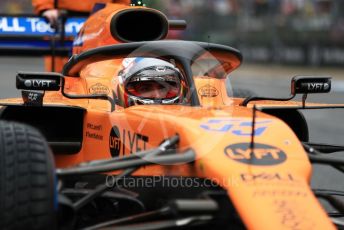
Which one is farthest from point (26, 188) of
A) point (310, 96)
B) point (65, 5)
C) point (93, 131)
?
point (310, 96)

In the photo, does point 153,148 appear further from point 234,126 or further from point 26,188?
point 26,188

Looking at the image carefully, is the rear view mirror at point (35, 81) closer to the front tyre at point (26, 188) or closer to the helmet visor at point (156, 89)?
the helmet visor at point (156, 89)

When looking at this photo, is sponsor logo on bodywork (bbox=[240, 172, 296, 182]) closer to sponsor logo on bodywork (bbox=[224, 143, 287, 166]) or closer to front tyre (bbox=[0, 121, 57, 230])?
sponsor logo on bodywork (bbox=[224, 143, 287, 166])

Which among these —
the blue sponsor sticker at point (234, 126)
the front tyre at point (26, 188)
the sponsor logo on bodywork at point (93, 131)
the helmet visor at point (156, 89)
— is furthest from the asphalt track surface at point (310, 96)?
the front tyre at point (26, 188)

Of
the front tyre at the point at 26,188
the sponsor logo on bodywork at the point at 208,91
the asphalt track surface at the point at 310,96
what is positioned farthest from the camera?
the asphalt track surface at the point at 310,96

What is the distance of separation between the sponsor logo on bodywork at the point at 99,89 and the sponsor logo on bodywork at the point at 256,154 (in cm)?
176

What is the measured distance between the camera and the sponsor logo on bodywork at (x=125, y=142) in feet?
13.3

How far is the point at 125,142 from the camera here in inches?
166

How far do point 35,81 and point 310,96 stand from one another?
10904mm

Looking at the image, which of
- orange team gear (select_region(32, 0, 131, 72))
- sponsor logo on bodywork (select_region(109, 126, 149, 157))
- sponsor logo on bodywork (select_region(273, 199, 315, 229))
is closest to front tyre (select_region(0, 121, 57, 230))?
sponsor logo on bodywork (select_region(109, 126, 149, 157))

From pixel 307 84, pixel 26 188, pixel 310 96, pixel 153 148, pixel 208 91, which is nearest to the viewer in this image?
pixel 26 188

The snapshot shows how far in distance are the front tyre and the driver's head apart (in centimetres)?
140

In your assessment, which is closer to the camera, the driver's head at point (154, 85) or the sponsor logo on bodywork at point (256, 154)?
the sponsor logo on bodywork at point (256, 154)

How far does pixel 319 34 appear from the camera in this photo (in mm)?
21531
